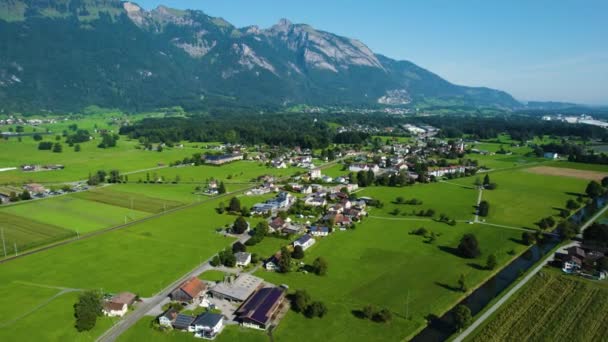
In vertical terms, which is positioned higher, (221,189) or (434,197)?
(434,197)

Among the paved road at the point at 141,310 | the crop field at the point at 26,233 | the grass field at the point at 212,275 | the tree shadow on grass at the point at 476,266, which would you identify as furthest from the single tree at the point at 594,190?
the crop field at the point at 26,233

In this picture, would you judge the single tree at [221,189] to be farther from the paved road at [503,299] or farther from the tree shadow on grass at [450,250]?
the paved road at [503,299]

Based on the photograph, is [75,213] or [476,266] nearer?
[476,266]

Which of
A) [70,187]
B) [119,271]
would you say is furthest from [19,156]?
[119,271]

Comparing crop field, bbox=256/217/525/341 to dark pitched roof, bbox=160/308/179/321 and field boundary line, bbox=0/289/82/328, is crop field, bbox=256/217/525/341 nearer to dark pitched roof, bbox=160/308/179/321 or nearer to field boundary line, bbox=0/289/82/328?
dark pitched roof, bbox=160/308/179/321

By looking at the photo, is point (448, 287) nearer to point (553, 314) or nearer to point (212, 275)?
point (553, 314)

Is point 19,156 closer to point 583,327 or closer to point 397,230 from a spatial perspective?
point 397,230

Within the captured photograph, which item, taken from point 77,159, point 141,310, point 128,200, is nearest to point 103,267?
point 141,310
